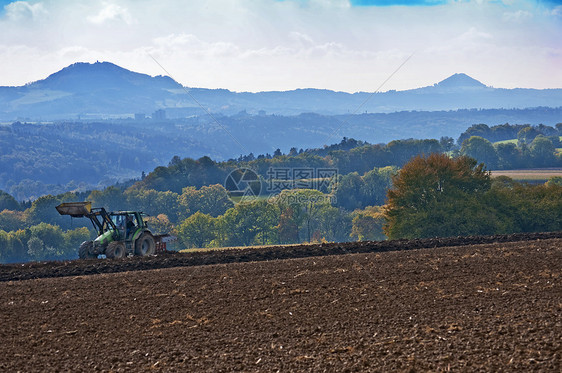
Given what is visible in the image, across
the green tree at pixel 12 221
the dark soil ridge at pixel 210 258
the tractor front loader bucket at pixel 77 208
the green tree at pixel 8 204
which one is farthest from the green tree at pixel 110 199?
the dark soil ridge at pixel 210 258

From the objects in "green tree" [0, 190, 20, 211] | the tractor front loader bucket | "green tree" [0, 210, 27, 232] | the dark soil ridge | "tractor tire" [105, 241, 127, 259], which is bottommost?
"green tree" [0, 210, 27, 232]

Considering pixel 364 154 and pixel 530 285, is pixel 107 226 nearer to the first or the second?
pixel 530 285

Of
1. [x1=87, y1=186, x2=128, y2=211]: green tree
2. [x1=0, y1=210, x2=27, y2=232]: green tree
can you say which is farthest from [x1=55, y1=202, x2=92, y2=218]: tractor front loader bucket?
[x1=0, y1=210, x2=27, y2=232]: green tree

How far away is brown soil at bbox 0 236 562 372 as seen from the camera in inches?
495

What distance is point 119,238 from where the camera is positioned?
2941 cm

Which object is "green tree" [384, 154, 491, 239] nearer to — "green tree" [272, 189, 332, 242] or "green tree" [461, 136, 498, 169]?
"green tree" [272, 189, 332, 242]

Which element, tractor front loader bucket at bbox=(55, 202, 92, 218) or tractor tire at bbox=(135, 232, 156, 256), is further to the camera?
tractor tire at bbox=(135, 232, 156, 256)

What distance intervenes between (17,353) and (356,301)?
8.61 metres

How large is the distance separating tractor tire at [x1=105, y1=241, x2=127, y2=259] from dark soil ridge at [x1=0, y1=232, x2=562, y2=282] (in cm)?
106

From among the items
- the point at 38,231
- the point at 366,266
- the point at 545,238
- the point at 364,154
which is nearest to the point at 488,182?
the point at 545,238

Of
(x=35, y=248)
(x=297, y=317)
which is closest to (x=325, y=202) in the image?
(x=35, y=248)

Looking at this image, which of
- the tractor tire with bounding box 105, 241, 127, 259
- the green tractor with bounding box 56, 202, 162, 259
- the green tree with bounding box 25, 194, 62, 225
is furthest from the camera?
the green tree with bounding box 25, 194, 62, 225

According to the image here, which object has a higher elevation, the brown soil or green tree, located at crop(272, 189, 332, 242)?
the brown soil

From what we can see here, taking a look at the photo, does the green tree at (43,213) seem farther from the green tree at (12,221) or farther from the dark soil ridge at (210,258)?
the dark soil ridge at (210,258)
